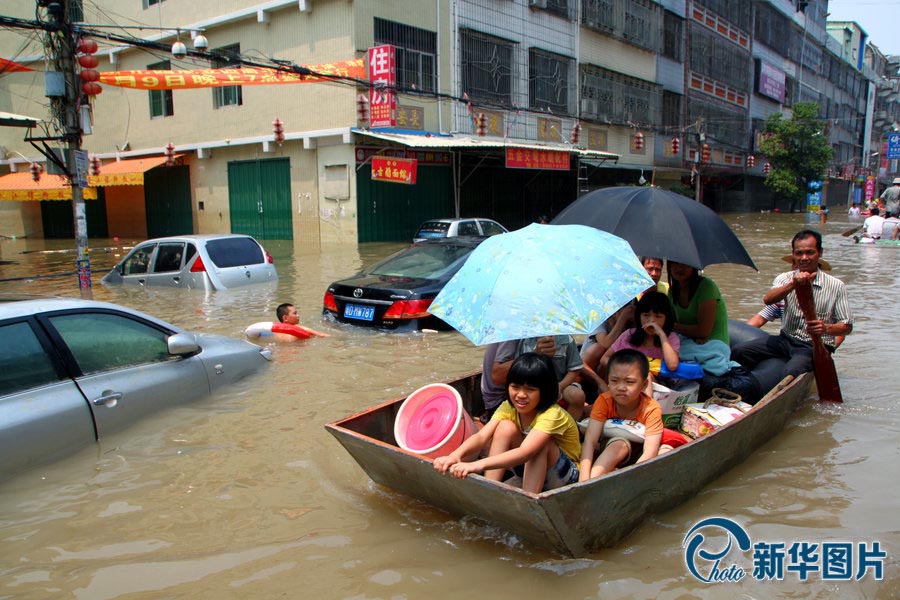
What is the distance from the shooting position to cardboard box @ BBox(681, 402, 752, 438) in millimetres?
4566

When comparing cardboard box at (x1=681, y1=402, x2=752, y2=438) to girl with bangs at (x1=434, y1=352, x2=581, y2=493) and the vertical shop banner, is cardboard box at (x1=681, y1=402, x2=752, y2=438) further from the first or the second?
the vertical shop banner

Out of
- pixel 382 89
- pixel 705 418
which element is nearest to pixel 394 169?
pixel 382 89

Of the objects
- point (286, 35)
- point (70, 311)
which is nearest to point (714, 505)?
point (70, 311)

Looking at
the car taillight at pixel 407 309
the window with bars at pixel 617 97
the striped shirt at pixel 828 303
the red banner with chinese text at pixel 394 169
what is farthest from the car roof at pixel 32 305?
the window with bars at pixel 617 97

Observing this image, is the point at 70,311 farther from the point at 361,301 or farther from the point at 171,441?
the point at 361,301

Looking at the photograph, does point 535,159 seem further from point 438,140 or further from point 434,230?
point 434,230

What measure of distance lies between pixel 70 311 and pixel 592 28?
84.9ft

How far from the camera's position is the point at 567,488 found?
3166 millimetres

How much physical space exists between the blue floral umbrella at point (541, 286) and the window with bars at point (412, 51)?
16.2 m

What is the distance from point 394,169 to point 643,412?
15.6 m

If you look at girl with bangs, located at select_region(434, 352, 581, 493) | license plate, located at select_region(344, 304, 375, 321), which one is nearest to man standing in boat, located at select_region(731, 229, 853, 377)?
girl with bangs, located at select_region(434, 352, 581, 493)

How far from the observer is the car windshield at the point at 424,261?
341 inches

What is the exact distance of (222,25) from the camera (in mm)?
21516

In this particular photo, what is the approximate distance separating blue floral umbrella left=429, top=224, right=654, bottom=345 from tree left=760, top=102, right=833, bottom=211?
40.0m
